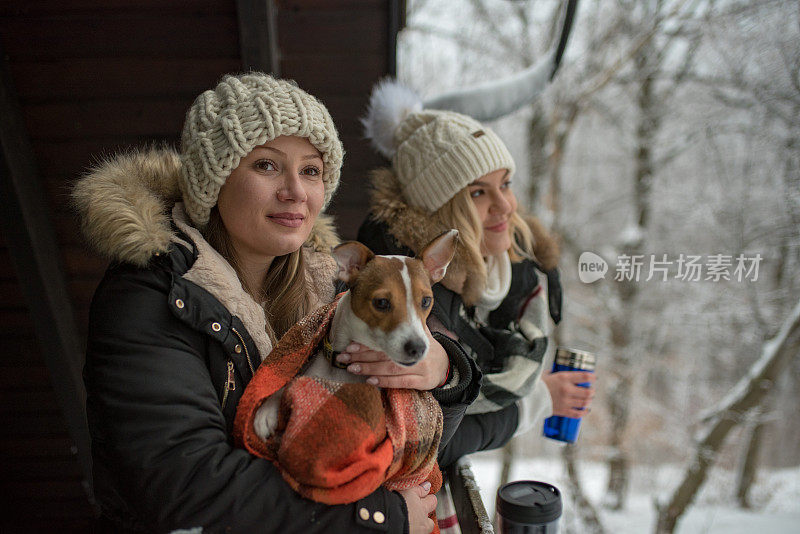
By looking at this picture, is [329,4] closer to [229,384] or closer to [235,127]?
[235,127]

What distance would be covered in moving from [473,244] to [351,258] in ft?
1.93

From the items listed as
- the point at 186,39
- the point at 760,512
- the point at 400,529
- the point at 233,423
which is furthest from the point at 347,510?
the point at 760,512

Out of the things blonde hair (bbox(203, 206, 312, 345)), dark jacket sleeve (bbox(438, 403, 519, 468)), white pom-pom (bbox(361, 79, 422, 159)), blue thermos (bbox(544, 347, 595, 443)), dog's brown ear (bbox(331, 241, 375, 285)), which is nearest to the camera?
dog's brown ear (bbox(331, 241, 375, 285))

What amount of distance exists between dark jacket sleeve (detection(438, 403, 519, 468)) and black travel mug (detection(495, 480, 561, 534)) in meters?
0.18

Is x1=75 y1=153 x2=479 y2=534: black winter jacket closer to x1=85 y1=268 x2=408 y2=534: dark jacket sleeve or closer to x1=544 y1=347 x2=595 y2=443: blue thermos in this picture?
x1=85 y1=268 x2=408 y2=534: dark jacket sleeve

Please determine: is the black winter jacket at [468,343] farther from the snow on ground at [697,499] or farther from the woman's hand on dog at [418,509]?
the snow on ground at [697,499]

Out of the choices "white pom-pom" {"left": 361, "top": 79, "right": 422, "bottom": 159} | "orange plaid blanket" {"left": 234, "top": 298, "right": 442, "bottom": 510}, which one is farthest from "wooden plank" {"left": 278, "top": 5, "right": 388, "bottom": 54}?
"orange plaid blanket" {"left": 234, "top": 298, "right": 442, "bottom": 510}

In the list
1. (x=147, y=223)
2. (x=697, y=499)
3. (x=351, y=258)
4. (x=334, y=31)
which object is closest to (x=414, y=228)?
(x=351, y=258)

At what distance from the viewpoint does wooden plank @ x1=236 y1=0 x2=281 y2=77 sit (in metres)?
1.80

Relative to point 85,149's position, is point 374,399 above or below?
below

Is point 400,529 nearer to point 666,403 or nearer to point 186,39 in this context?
point 186,39

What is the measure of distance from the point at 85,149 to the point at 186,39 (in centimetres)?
62

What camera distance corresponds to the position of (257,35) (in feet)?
6.05

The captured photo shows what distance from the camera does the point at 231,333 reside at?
1101 millimetres
